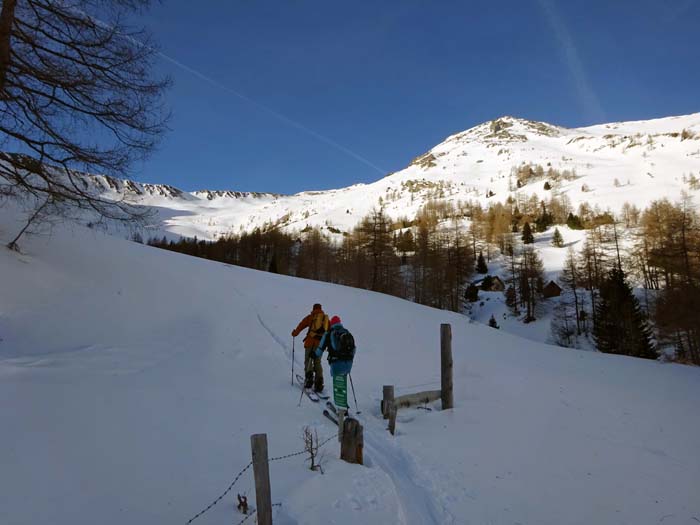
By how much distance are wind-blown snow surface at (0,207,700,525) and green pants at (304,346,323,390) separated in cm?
62

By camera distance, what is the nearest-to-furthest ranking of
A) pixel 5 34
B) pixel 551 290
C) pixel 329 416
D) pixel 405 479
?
pixel 405 479, pixel 5 34, pixel 329 416, pixel 551 290

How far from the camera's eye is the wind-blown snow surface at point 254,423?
13.0 ft

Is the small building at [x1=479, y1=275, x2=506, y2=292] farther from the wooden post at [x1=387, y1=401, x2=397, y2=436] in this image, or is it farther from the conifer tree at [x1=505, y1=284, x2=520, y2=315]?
the wooden post at [x1=387, y1=401, x2=397, y2=436]

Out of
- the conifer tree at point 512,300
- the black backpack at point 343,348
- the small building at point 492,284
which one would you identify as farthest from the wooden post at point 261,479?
the small building at point 492,284

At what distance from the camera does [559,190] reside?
407ft

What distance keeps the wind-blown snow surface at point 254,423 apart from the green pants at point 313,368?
624 millimetres

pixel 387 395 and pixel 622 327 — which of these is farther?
pixel 622 327

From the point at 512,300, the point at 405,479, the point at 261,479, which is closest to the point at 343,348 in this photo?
the point at 405,479

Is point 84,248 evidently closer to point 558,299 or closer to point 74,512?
point 74,512

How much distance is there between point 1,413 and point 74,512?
209 centimetres

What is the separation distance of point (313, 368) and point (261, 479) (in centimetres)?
521

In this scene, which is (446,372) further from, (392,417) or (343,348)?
(343,348)

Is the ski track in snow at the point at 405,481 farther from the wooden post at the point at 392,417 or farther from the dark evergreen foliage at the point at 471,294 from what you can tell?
the dark evergreen foliage at the point at 471,294

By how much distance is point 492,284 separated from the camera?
62.5 m
